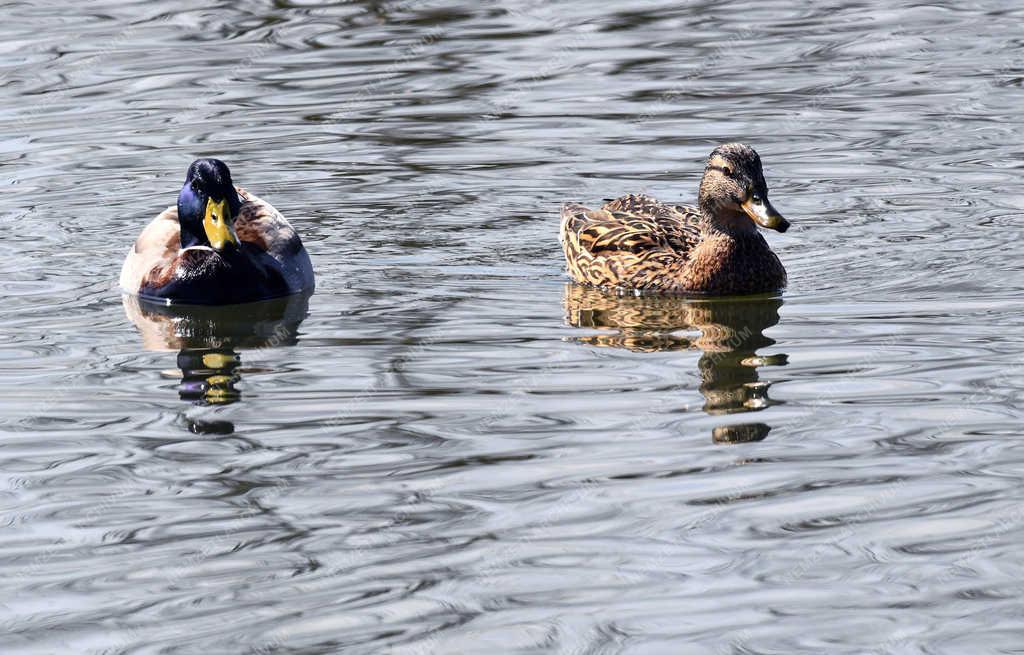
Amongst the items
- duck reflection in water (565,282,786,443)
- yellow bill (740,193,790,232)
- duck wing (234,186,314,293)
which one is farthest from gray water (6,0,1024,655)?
yellow bill (740,193,790,232)

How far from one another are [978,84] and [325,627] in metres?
11.1

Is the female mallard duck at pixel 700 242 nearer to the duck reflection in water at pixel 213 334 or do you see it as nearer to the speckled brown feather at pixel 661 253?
the speckled brown feather at pixel 661 253

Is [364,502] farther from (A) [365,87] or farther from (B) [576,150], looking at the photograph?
(A) [365,87]

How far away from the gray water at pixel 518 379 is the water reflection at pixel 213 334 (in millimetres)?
35

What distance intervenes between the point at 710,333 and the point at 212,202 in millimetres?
2945

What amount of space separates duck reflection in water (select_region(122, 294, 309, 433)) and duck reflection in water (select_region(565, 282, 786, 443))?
156cm

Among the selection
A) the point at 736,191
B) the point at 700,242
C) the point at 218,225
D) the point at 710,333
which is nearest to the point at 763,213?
the point at 736,191

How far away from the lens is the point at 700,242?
10.7 metres

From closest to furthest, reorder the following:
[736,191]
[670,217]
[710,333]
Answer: [710,333], [736,191], [670,217]

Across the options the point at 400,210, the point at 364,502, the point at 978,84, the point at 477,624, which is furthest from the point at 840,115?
the point at 477,624

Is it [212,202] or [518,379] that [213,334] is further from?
[518,379]

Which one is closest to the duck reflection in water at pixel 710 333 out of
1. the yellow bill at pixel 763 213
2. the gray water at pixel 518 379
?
the gray water at pixel 518 379

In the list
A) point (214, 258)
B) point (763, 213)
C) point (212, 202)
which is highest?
point (212, 202)

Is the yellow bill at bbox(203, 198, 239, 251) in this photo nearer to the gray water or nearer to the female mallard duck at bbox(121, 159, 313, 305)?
the female mallard duck at bbox(121, 159, 313, 305)
